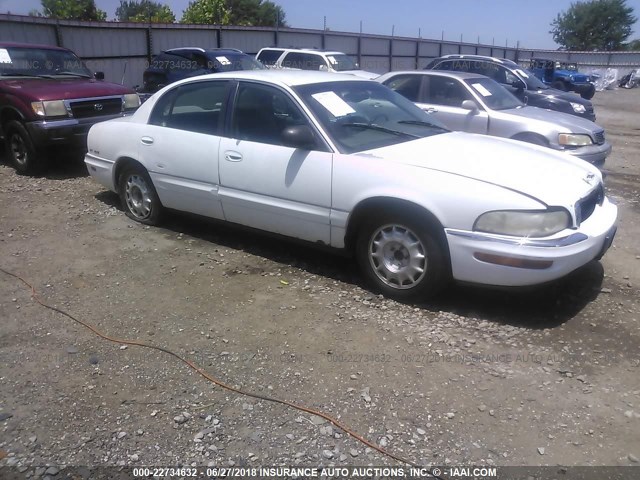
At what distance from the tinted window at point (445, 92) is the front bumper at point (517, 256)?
4.97 m

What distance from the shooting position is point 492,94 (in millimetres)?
8617

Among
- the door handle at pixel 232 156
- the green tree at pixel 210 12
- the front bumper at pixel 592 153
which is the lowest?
the front bumper at pixel 592 153

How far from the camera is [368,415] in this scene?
3002 mm

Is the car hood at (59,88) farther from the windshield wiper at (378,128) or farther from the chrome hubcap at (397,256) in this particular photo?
the chrome hubcap at (397,256)

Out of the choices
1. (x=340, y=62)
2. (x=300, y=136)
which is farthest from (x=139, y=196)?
(x=340, y=62)

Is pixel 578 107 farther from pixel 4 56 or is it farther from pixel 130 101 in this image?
pixel 4 56

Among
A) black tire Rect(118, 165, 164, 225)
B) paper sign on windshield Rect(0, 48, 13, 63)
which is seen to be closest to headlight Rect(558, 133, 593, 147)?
black tire Rect(118, 165, 164, 225)

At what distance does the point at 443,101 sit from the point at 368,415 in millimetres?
6605

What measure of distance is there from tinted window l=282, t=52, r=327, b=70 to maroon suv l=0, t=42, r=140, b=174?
7968 millimetres

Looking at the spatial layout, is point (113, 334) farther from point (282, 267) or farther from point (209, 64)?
point (209, 64)

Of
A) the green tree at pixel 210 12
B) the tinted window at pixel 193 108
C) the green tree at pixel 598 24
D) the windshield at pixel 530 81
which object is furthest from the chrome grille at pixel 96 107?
the green tree at pixel 598 24

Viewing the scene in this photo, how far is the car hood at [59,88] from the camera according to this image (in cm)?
779

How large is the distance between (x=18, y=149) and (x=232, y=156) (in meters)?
4.88

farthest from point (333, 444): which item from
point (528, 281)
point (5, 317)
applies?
point (5, 317)
